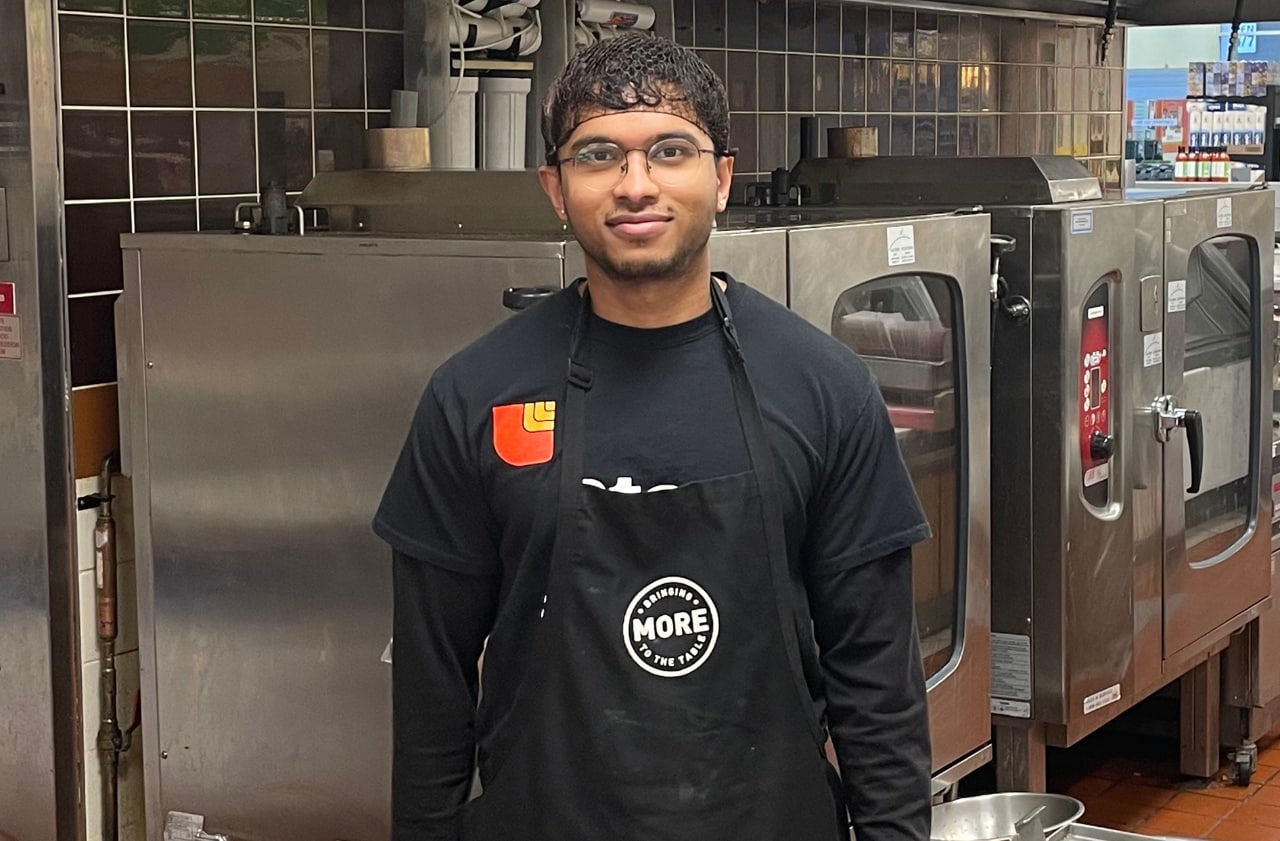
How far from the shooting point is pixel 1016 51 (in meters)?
4.94

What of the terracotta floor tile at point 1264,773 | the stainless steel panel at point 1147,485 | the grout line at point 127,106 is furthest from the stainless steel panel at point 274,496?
the terracotta floor tile at point 1264,773

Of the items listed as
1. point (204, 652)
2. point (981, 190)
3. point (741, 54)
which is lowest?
point (204, 652)

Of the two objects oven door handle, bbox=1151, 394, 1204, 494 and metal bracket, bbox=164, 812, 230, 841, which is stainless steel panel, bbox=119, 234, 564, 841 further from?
oven door handle, bbox=1151, 394, 1204, 494

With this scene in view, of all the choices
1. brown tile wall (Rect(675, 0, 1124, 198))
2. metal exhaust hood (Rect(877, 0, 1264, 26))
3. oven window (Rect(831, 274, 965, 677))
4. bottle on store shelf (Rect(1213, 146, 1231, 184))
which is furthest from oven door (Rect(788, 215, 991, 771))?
bottle on store shelf (Rect(1213, 146, 1231, 184))

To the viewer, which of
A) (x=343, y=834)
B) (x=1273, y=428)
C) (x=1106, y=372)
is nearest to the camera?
(x=343, y=834)

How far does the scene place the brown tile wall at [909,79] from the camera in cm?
395

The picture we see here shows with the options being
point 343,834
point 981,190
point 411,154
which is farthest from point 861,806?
point 981,190

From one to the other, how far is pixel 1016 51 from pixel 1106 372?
6.69 ft

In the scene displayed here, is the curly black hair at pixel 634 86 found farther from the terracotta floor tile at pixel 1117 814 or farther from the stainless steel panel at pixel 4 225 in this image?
the terracotta floor tile at pixel 1117 814

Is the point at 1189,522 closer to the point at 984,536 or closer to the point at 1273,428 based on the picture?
the point at 1273,428

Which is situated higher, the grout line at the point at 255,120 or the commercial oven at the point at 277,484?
the grout line at the point at 255,120

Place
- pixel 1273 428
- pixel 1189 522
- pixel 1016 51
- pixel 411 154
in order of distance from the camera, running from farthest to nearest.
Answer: pixel 1016 51
pixel 1273 428
pixel 1189 522
pixel 411 154

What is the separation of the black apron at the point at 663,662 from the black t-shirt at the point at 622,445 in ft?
0.06

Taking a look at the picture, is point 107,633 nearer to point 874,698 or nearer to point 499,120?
point 499,120
